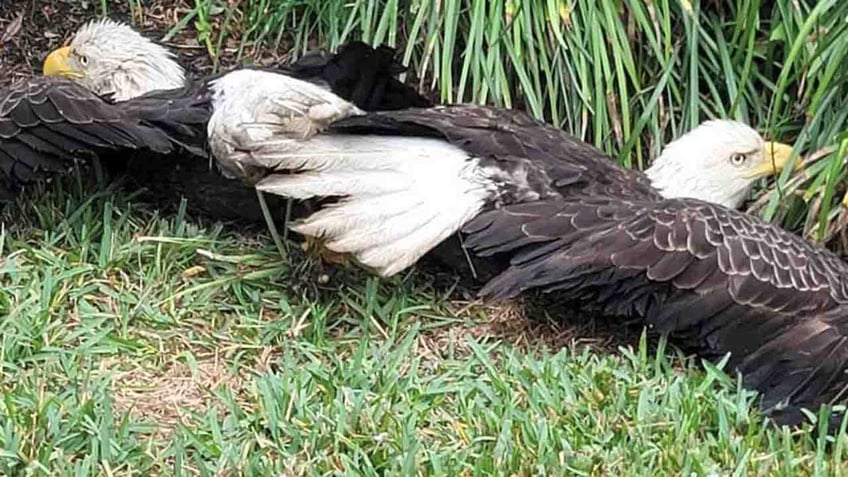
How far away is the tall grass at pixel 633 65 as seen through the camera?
4828 mm

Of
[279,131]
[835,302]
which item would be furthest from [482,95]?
[835,302]

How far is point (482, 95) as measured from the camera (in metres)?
4.98

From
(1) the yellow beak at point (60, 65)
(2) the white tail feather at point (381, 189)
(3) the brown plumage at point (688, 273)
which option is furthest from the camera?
(1) the yellow beak at point (60, 65)

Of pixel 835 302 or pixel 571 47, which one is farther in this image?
pixel 571 47

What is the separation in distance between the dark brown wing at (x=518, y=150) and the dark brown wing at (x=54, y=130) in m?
0.62

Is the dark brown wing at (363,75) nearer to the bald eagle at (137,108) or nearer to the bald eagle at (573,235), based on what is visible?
the bald eagle at (137,108)

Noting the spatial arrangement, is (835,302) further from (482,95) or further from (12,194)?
(12,194)

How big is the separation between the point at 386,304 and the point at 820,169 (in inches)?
56.1

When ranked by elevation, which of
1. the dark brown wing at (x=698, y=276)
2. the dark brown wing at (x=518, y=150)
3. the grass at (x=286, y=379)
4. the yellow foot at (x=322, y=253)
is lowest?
the grass at (x=286, y=379)

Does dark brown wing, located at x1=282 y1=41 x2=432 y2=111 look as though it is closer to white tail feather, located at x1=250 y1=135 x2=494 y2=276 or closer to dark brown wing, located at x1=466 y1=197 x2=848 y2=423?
white tail feather, located at x1=250 y1=135 x2=494 y2=276

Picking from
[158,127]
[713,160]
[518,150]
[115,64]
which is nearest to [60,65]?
[115,64]

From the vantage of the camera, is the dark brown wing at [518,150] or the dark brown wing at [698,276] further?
the dark brown wing at [518,150]

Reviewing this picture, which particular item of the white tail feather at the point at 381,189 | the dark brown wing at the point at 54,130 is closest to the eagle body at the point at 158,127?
the dark brown wing at the point at 54,130

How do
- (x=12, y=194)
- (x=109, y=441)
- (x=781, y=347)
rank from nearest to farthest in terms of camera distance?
(x=109, y=441) < (x=781, y=347) < (x=12, y=194)
